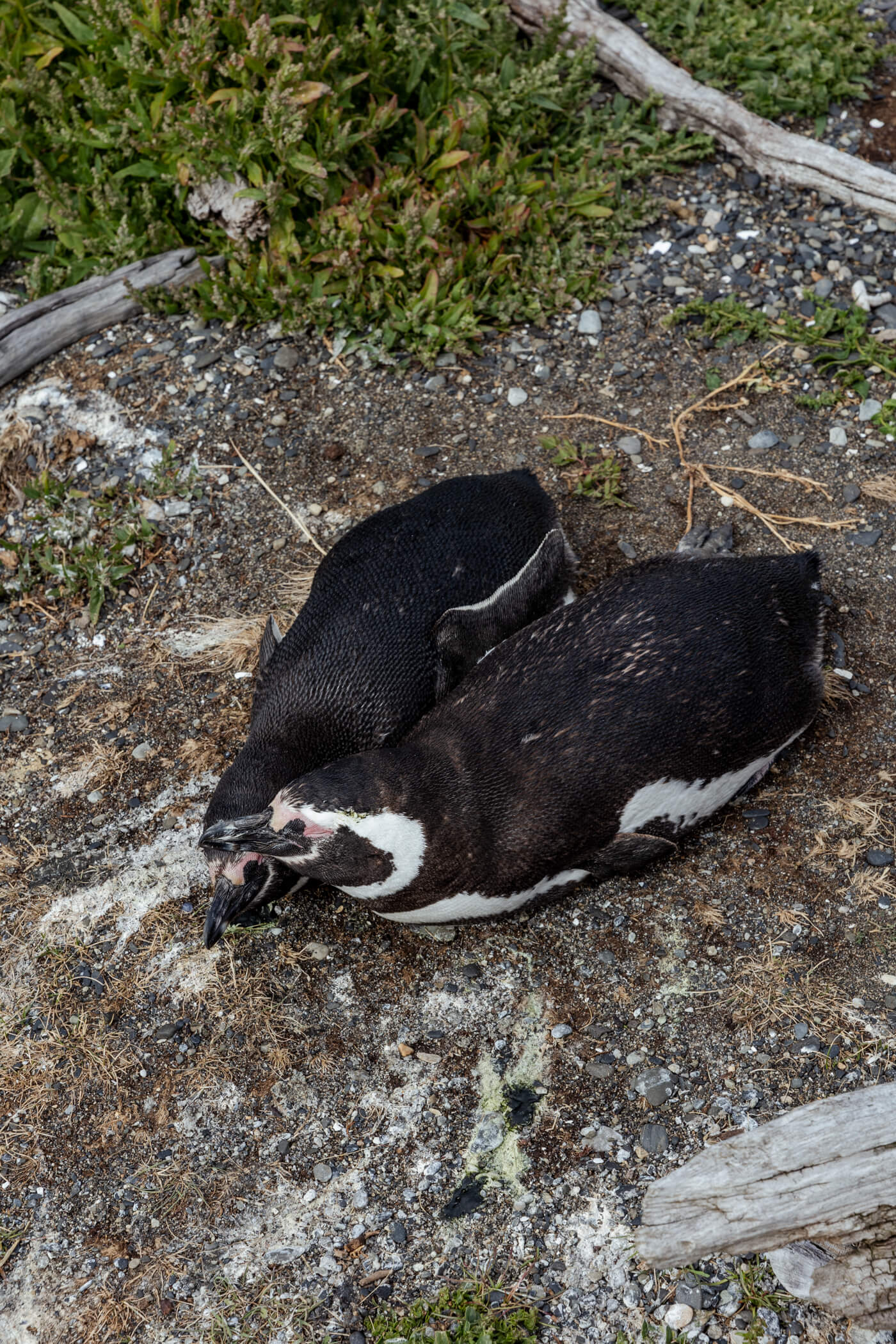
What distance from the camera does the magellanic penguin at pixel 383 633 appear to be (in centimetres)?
342

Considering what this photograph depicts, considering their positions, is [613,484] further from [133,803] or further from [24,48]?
[24,48]

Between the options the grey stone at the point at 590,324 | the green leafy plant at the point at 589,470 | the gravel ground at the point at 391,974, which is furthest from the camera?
the grey stone at the point at 590,324

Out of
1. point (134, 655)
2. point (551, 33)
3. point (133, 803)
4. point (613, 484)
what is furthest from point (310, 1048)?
point (551, 33)

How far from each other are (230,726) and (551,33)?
335 centimetres

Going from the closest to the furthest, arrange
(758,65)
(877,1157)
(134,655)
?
(877,1157)
(134,655)
(758,65)

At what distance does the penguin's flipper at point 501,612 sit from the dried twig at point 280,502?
897 millimetres

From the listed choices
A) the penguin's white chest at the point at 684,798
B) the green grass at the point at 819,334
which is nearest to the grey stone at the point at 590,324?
the green grass at the point at 819,334

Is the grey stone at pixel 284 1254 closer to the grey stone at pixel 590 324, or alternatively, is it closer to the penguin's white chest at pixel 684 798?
the penguin's white chest at pixel 684 798

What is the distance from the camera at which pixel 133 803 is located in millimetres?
3832

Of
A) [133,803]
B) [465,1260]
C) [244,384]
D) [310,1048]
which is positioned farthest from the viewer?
[244,384]

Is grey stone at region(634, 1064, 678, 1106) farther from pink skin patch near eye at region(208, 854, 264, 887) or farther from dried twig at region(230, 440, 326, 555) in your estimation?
dried twig at region(230, 440, 326, 555)

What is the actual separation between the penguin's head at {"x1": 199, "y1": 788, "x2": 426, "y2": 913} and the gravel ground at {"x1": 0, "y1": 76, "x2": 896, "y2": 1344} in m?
0.38

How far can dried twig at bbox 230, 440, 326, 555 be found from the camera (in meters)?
4.40

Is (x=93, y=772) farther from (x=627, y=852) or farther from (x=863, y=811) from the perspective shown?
(x=863, y=811)
